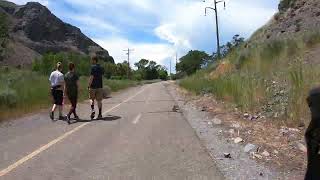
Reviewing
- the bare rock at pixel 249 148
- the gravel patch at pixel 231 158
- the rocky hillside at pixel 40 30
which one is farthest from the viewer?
the rocky hillside at pixel 40 30

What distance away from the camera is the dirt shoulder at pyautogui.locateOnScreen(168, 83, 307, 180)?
827 cm

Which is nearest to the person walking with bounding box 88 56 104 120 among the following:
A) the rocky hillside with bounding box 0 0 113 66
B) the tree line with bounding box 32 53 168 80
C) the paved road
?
the paved road

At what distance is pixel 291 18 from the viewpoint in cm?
3622

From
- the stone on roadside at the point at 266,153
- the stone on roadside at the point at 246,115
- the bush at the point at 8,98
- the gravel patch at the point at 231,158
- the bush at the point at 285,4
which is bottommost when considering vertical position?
the gravel patch at the point at 231,158

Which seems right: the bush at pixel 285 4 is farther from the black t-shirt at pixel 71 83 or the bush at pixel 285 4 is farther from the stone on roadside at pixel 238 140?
the stone on roadside at pixel 238 140

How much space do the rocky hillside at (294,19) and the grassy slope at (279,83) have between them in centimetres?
436

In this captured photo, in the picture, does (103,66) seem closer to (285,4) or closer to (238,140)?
(285,4)

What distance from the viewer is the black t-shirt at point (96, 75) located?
56.2ft

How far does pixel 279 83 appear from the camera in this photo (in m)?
17.0

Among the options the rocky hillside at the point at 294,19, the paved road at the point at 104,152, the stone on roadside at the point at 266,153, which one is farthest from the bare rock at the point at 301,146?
the rocky hillside at the point at 294,19

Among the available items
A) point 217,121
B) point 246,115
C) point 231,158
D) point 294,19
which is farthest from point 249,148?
point 294,19

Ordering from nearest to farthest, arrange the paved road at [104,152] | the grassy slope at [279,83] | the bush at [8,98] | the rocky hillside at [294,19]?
the paved road at [104,152]
the grassy slope at [279,83]
the bush at [8,98]
the rocky hillside at [294,19]

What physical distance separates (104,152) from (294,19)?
27.5 meters

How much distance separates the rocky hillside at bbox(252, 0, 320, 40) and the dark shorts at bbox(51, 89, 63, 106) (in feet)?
56.9
